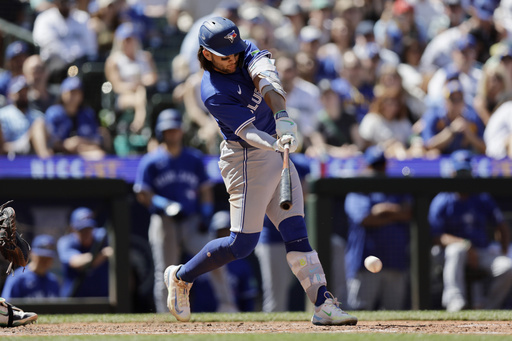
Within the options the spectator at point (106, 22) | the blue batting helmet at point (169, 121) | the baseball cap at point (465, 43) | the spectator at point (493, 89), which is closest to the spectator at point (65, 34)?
the spectator at point (106, 22)

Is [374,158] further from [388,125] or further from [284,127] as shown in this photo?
[284,127]

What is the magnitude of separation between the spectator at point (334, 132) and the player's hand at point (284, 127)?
3.94 m

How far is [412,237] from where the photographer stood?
26.1 feet

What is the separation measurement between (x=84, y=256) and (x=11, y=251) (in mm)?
2276

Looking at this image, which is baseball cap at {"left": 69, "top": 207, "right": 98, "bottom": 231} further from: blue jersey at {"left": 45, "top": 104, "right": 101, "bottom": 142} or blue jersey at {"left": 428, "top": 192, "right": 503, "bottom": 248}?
blue jersey at {"left": 428, "top": 192, "right": 503, "bottom": 248}

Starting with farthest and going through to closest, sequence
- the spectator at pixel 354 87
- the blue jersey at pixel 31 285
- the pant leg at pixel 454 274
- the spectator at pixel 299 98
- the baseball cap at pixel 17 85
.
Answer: the spectator at pixel 354 87 < the spectator at pixel 299 98 < the baseball cap at pixel 17 85 < the pant leg at pixel 454 274 < the blue jersey at pixel 31 285

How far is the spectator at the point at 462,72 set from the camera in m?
10.6

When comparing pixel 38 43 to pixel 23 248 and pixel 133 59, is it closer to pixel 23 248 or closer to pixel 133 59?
pixel 133 59

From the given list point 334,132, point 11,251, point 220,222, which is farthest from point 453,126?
point 11,251

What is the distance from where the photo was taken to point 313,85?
10.5m

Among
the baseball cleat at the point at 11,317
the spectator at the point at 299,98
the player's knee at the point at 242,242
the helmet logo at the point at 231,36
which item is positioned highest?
the spectator at the point at 299,98

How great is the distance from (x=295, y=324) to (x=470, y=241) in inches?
106

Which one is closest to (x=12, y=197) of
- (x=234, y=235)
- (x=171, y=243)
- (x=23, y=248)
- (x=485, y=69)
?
(x=171, y=243)

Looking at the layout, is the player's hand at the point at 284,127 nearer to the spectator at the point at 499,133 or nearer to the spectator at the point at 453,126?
the spectator at the point at 453,126
